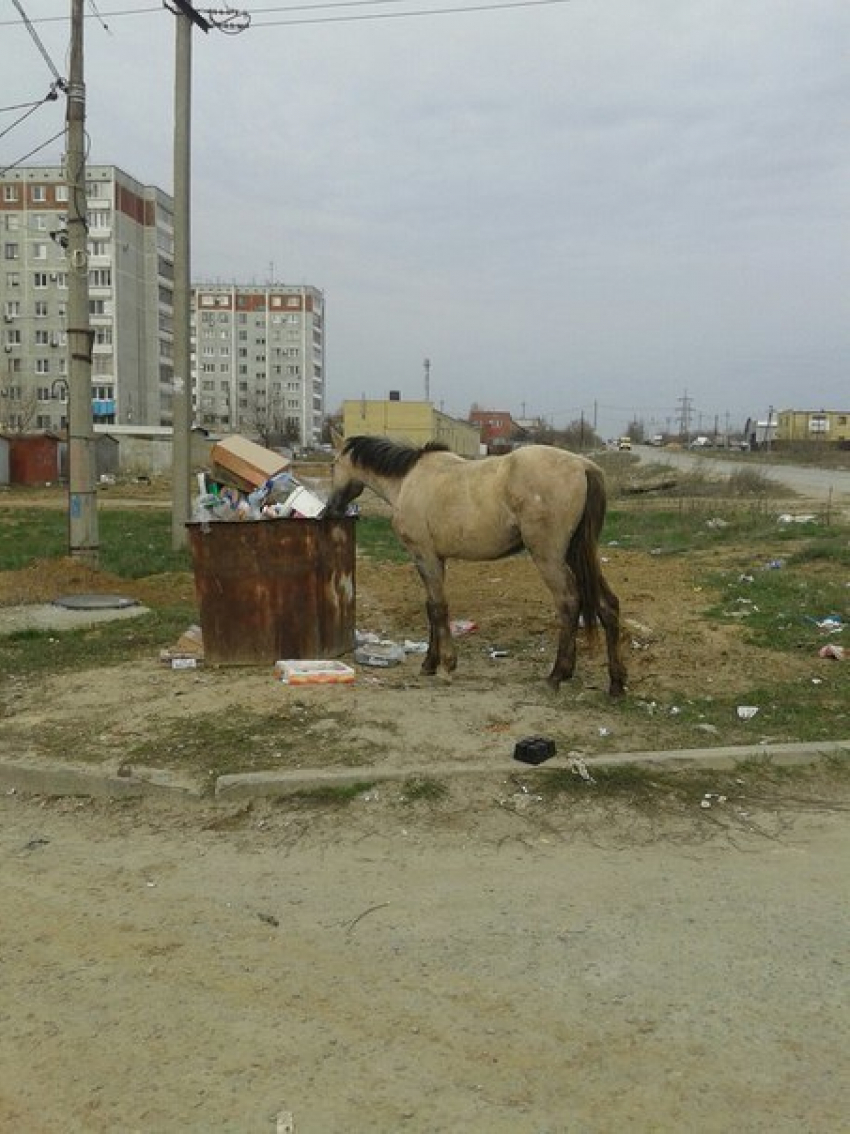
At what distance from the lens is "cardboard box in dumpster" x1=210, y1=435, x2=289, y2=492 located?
7.57m

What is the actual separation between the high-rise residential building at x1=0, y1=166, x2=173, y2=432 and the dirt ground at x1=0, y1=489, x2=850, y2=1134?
79.6 metres

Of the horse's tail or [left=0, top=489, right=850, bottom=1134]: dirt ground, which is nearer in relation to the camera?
[left=0, top=489, right=850, bottom=1134]: dirt ground

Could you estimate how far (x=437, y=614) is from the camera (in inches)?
266

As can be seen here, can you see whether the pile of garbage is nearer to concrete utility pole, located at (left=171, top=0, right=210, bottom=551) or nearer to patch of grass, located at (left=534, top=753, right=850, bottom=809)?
patch of grass, located at (left=534, top=753, right=850, bottom=809)

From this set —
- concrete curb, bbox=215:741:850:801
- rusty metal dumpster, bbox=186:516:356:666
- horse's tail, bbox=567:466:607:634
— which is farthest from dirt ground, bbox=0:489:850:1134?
rusty metal dumpster, bbox=186:516:356:666

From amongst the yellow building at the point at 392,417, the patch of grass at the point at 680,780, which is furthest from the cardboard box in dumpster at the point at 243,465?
the yellow building at the point at 392,417

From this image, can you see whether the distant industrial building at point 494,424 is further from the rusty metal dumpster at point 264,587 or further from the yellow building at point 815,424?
the rusty metal dumpster at point 264,587

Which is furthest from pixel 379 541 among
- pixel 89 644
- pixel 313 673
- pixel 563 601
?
pixel 563 601

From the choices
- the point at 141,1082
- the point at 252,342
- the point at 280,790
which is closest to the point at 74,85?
the point at 280,790

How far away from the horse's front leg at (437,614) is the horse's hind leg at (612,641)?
1.15m

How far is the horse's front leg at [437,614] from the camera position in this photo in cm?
672

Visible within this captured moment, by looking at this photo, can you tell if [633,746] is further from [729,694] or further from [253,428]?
[253,428]

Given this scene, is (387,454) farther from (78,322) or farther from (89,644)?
(78,322)

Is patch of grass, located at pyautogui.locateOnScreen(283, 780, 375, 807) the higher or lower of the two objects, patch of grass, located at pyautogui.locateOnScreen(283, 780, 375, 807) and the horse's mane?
the lower
